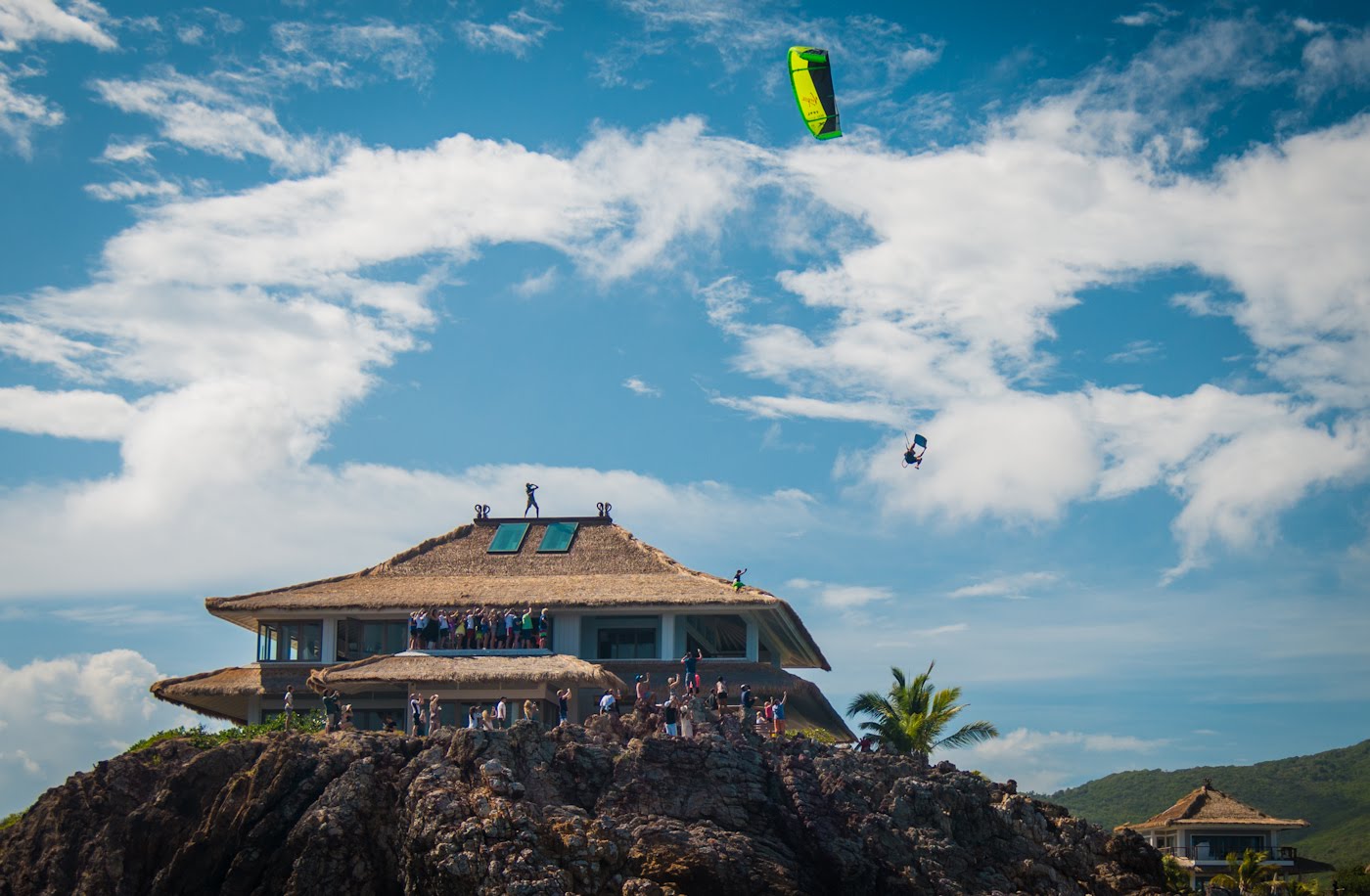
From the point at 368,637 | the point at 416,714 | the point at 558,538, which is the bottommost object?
the point at 416,714

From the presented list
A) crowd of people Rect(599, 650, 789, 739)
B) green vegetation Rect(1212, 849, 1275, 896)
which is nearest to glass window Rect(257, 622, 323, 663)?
crowd of people Rect(599, 650, 789, 739)

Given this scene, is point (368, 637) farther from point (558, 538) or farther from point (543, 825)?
point (543, 825)

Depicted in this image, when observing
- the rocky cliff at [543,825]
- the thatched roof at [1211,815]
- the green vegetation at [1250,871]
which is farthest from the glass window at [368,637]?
the thatched roof at [1211,815]

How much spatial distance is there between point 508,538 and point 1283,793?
3481 inches

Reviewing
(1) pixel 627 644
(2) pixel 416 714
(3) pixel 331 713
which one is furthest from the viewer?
(1) pixel 627 644

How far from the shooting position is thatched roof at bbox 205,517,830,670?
2025 inches

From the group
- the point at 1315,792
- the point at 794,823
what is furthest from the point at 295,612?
the point at 1315,792

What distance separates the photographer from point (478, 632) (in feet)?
165

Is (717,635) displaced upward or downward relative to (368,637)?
downward

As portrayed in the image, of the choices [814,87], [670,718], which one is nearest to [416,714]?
[670,718]

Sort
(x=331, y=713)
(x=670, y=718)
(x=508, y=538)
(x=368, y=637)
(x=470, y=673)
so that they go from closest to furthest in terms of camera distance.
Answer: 1. (x=670, y=718)
2. (x=331, y=713)
3. (x=470, y=673)
4. (x=368, y=637)
5. (x=508, y=538)

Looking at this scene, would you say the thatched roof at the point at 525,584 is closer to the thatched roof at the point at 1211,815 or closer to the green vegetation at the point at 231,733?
the green vegetation at the point at 231,733

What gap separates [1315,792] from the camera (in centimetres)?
12512

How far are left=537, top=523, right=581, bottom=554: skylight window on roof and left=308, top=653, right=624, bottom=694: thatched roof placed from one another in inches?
328
